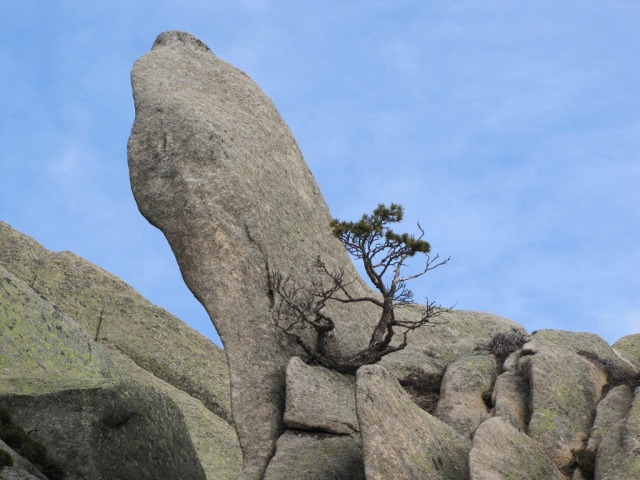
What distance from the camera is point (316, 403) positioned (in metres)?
26.6

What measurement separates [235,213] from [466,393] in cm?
818

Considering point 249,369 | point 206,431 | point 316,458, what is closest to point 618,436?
point 316,458

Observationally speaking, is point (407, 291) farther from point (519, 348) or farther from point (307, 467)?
point (307, 467)

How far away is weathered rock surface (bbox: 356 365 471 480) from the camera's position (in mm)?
22656

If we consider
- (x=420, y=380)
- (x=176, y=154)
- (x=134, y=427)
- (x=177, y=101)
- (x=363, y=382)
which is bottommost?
(x=134, y=427)

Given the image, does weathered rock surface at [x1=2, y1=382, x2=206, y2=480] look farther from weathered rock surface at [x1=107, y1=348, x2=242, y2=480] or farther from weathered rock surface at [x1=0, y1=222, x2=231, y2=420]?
weathered rock surface at [x1=0, y1=222, x2=231, y2=420]

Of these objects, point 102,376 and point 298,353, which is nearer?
point 102,376

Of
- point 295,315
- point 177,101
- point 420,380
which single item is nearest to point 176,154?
point 177,101

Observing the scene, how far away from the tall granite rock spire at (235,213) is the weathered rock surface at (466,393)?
3.05 metres

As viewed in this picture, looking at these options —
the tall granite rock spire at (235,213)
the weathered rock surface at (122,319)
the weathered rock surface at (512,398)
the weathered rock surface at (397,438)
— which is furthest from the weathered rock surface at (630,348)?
the weathered rock surface at (122,319)

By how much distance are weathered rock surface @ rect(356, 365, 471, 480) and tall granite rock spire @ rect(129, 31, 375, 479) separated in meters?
3.85

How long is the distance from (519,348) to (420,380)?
305cm

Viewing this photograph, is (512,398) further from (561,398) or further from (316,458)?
(316,458)

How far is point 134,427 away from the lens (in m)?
20.4
